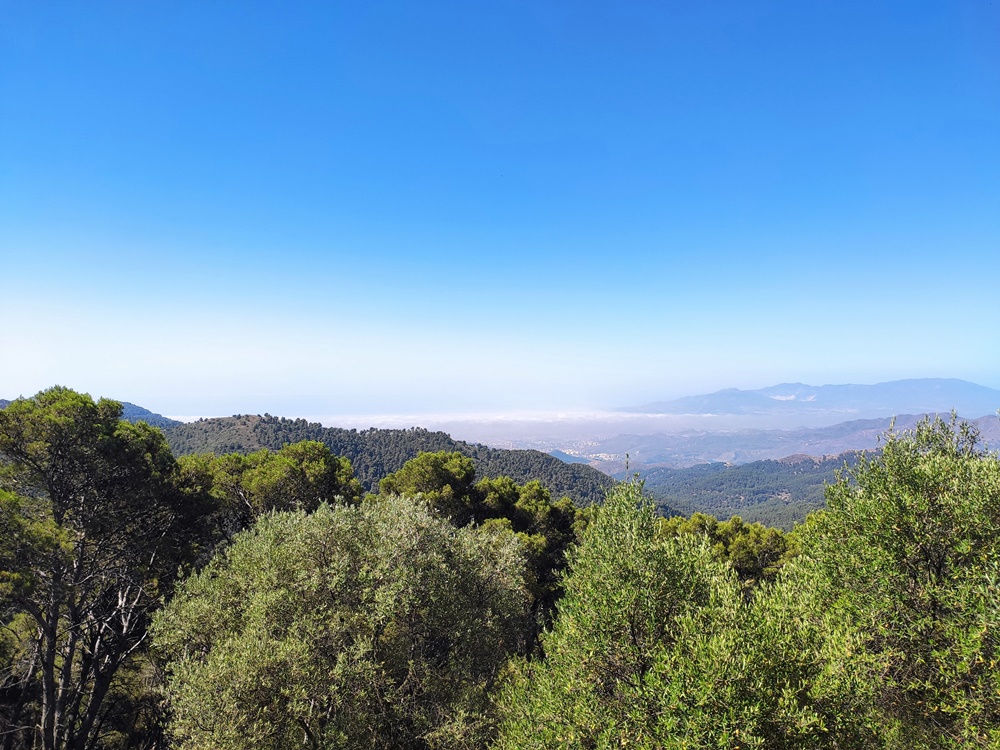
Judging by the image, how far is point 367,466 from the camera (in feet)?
410

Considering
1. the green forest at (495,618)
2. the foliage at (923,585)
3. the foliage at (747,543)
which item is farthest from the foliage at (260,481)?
the foliage at (747,543)

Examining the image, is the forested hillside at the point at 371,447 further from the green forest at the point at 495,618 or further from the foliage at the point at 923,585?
the foliage at the point at 923,585

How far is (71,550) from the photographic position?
16.8m

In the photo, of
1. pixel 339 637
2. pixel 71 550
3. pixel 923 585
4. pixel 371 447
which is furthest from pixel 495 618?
pixel 371 447

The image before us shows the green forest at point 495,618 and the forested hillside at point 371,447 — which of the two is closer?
the green forest at point 495,618

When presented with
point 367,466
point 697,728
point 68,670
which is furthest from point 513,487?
point 367,466

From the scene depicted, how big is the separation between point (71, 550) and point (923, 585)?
89.7 ft

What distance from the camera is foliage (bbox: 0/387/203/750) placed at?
15633 millimetres

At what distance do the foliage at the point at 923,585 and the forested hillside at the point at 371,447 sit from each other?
106 metres

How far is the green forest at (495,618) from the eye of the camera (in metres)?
9.07

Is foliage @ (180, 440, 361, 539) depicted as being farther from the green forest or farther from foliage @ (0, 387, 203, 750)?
the green forest

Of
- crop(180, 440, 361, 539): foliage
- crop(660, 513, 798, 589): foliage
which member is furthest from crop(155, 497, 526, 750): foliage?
crop(660, 513, 798, 589): foliage

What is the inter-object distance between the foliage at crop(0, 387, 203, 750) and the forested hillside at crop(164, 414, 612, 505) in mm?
88250

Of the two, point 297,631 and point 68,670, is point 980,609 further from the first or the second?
point 68,670
